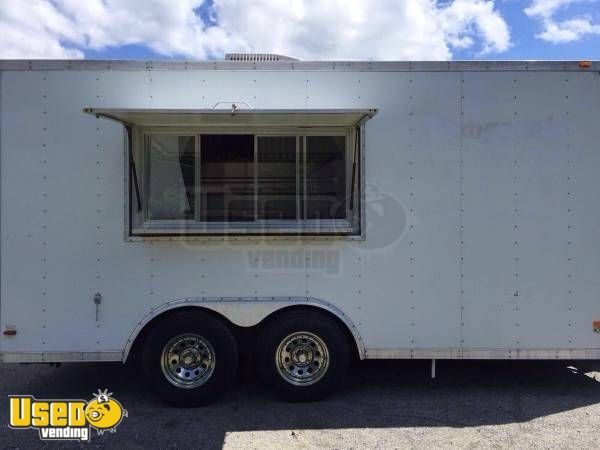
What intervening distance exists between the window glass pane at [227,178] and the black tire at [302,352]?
3.56 ft

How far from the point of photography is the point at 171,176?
419 centimetres

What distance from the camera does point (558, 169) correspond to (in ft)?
13.6

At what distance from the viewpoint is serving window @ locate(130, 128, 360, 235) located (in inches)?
164

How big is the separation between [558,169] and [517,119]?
60cm

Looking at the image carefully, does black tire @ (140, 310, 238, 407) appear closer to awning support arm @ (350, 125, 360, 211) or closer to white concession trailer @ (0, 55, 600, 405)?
white concession trailer @ (0, 55, 600, 405)

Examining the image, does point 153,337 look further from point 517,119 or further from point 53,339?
point 517,119

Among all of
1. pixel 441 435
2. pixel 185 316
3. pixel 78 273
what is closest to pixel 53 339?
pixel 78 273

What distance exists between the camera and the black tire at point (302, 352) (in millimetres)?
4086

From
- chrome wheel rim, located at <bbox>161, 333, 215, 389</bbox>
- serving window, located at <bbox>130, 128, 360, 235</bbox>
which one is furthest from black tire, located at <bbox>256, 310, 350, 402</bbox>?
serving window, located at <bbox>130, 128, 360, 235</bbox>

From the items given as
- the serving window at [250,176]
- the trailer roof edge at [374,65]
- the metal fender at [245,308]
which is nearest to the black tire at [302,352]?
the metal fender at [245,308]

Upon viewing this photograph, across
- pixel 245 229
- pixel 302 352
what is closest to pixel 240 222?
pixel 245 229

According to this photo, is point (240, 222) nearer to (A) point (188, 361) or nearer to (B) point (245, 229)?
(B) point (245, 229)

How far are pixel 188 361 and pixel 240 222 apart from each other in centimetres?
137

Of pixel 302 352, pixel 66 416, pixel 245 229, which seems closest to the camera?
pixel 66 416
